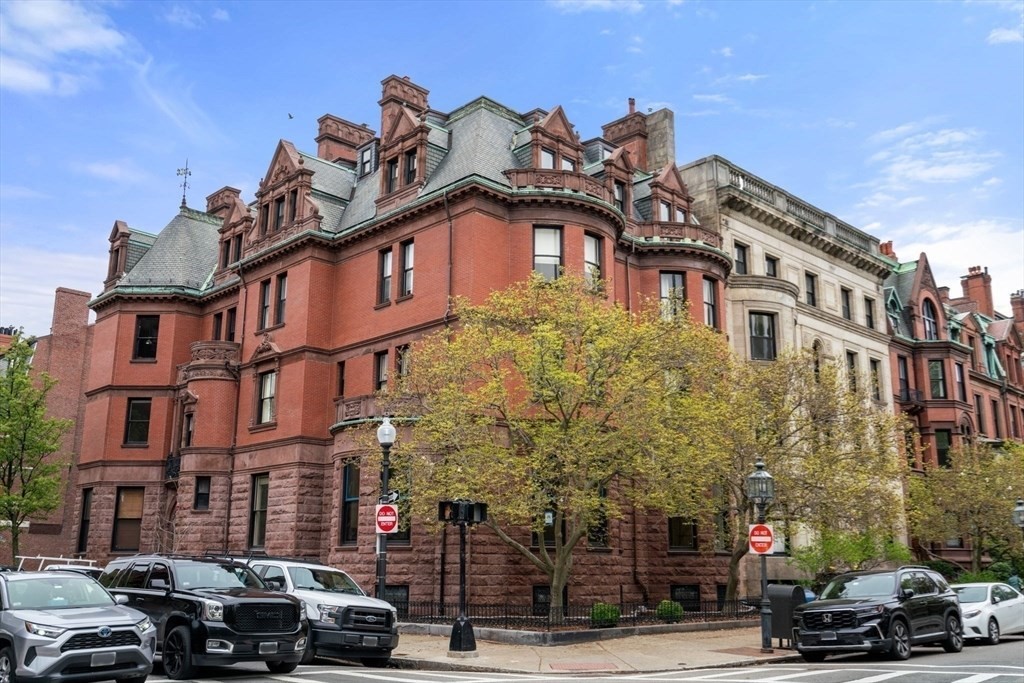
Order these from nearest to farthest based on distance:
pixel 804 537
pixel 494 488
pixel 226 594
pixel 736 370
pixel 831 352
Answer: pixel 226 594, pixel 494 488, pixel 736 370, pixel 804 537, pixel 831 352

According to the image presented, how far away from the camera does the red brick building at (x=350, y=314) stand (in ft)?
100

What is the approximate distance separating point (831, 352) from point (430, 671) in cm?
3257

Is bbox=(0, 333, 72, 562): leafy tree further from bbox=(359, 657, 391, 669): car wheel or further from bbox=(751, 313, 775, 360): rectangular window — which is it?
bbox=(751, 313, 775, 360): rectangular window

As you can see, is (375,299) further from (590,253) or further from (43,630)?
(43,630)

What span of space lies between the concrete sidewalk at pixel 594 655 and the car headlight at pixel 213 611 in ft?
16.0

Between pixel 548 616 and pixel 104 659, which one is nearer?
pixel 104 659

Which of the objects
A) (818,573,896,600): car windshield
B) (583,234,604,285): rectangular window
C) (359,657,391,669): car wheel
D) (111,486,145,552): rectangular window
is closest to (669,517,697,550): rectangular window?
(583,234,604,285): rectangular window

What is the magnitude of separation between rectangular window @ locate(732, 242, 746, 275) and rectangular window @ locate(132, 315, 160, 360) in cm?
2662

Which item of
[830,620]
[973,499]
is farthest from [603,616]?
[973,499]

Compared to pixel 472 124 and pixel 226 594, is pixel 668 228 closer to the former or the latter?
pixel 472 124

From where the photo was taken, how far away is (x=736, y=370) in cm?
2884

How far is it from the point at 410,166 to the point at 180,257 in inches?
664

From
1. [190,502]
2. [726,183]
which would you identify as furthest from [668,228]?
[190,502]

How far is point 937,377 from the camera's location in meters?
54.3
